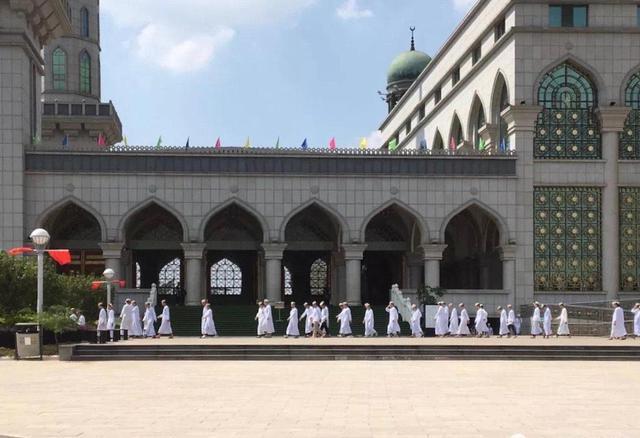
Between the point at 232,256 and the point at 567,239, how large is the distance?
21663 mm

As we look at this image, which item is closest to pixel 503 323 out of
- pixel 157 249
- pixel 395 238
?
pixel 395 238

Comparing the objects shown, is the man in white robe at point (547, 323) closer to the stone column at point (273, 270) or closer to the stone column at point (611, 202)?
the stone column at point (611, 202)

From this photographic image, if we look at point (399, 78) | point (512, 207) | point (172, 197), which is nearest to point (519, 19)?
point (512, 207)

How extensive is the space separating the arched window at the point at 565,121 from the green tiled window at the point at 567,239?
1768mm

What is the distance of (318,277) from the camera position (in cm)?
6300

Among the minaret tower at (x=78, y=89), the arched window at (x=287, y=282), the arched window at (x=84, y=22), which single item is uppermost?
the arched window at (x=84, y=22)

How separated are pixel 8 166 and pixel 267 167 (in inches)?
443

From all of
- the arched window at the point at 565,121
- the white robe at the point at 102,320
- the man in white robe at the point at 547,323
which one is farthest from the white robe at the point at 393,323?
the arched window at the point at 565,121

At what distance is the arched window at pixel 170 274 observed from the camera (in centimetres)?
6181

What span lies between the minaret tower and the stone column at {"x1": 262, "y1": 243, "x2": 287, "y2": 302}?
15.9 m

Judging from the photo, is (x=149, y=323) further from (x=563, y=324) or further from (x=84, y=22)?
(x=84, y=22)
